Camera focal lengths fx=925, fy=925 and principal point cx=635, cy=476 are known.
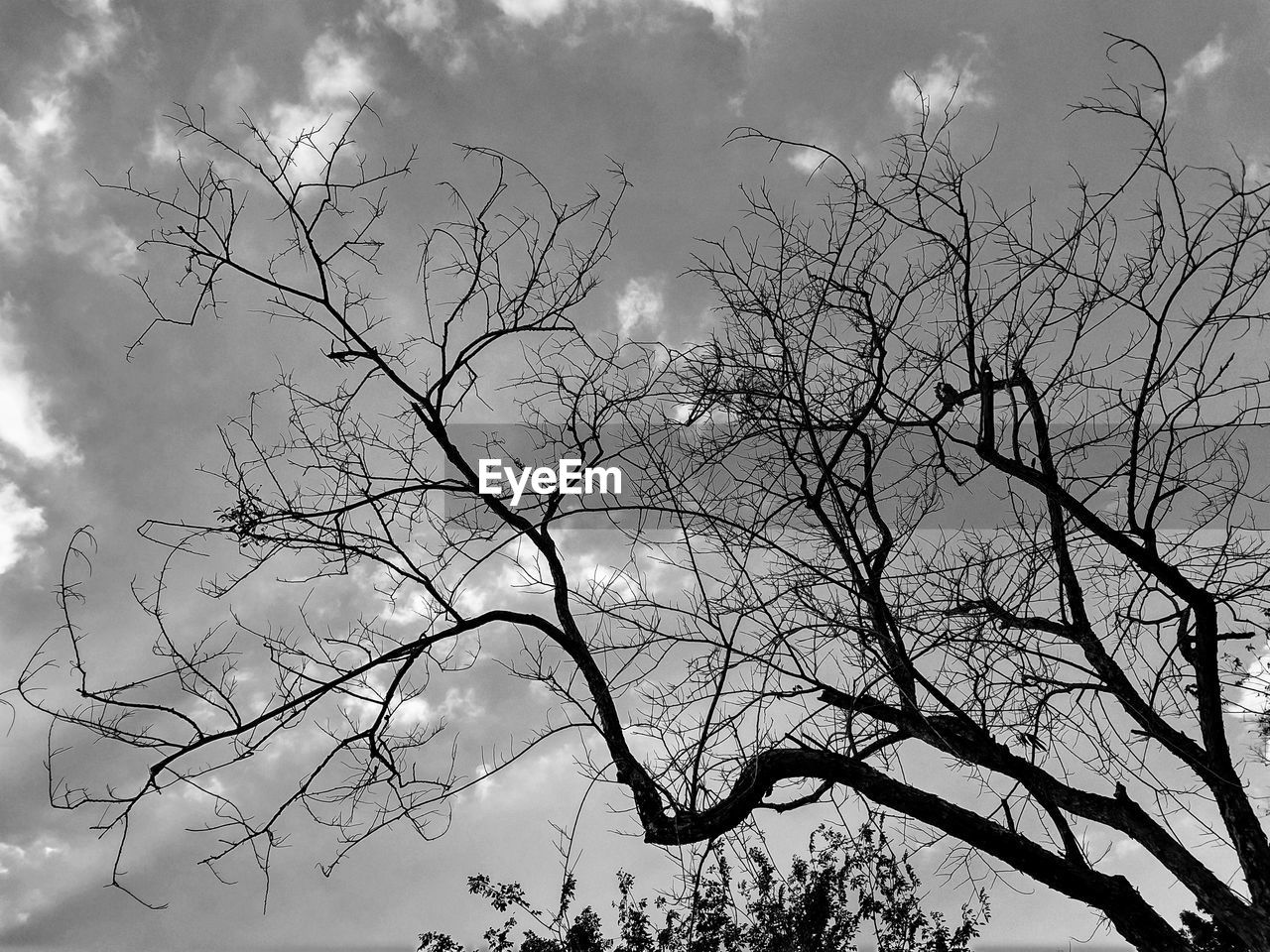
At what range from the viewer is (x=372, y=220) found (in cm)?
482

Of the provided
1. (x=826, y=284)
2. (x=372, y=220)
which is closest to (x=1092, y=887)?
(x=826, y=284)

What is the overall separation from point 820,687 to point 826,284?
1.99 meters

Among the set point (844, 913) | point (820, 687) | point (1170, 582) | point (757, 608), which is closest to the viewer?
point (757, 608)

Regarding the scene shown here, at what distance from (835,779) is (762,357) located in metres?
2.36

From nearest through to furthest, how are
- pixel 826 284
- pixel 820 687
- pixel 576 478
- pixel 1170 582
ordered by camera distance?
1. pixel 820 687
2. pixel 826 284
3. pixel 1170 582
4. pixel 576 478

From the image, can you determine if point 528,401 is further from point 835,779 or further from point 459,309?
point 835,779

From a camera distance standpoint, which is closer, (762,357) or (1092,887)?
(762,357)

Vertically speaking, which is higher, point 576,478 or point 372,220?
point 372,220

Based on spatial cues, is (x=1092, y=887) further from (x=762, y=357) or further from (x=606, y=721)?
(x=762, y=357)

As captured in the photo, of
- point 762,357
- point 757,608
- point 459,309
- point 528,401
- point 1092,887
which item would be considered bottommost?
point 1092,887

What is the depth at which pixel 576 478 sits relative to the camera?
5.47m

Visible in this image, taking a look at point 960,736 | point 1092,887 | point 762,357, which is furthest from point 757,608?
point 1092,887

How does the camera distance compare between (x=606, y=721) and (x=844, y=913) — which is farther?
(x=844, y=913)

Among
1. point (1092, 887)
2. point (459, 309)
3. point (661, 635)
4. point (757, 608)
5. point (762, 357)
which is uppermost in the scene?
point (459, 309)
